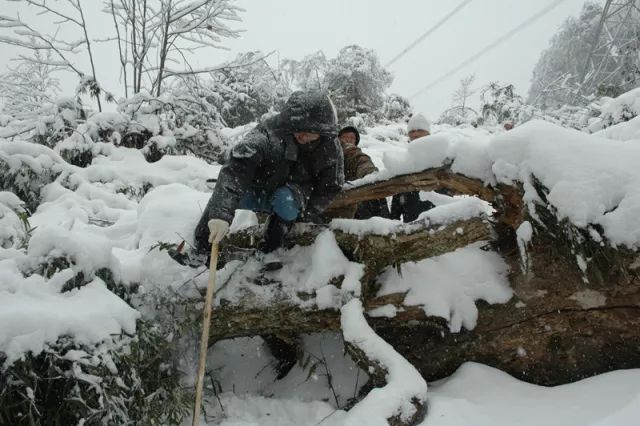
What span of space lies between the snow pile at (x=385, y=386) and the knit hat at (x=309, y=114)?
118cm

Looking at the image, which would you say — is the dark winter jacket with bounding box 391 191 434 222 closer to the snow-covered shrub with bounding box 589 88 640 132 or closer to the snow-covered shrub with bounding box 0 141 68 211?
the snow-covered shrub with bounding box 589 88 640 132

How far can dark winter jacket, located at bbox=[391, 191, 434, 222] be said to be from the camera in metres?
4.02

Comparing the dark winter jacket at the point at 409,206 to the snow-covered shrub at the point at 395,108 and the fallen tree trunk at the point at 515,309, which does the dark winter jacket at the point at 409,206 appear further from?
the snow-covered shrub at the point at 395,108

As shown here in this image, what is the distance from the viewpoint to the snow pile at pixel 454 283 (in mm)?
2795

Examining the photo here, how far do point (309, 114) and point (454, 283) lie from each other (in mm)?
1530

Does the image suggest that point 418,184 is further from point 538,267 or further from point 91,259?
point 91,259

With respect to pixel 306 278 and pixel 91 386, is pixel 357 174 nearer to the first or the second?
pixel 306 278

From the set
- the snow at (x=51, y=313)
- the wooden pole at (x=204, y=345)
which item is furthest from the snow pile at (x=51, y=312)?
the wooden pole at (x=204, y=345)

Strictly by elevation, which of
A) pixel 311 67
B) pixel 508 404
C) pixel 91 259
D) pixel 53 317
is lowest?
pixel 508 404

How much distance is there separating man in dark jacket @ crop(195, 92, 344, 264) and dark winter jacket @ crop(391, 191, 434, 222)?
124 cm

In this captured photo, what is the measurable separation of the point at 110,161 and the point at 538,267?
534 cm

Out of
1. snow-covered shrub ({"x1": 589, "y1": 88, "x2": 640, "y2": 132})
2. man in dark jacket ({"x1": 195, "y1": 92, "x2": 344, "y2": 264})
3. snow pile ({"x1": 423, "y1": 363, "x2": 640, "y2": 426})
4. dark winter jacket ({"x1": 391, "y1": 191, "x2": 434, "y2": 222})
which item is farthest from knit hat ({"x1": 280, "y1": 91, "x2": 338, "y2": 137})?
snow-covered shrub ({"x1": 589, "y1": 88, "x2": 640, "y2": 132})

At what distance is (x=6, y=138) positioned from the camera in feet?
21.5

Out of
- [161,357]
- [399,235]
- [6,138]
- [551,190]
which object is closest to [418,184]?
[399,235]
